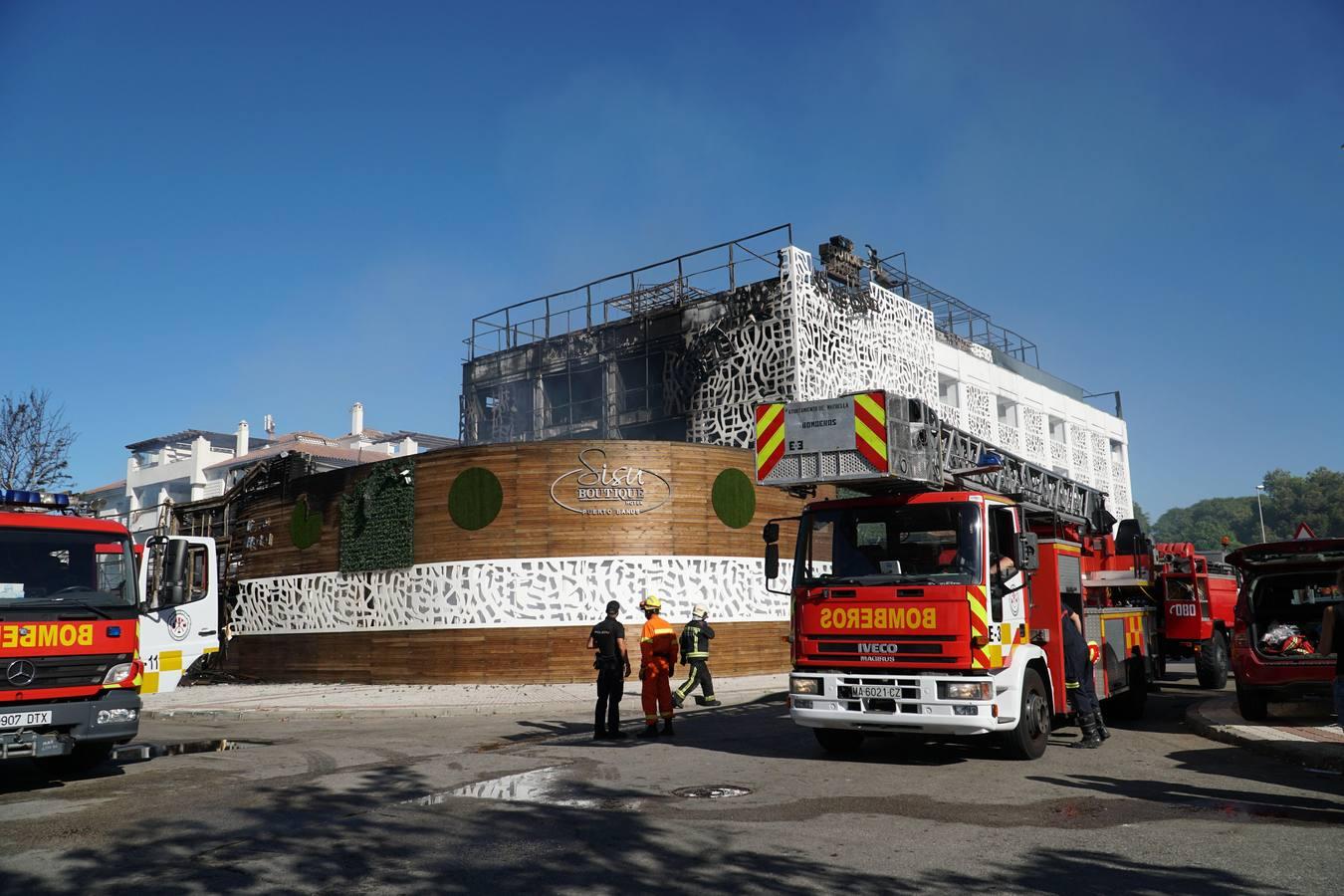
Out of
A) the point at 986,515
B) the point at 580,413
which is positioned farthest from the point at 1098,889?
the point at 580,413

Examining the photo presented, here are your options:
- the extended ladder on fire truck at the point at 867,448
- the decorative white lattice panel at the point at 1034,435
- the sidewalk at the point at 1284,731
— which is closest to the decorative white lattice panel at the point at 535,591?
the sidewalk at the point at 1284,731

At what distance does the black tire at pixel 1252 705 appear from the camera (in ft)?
38.1

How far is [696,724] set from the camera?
44.0 feet

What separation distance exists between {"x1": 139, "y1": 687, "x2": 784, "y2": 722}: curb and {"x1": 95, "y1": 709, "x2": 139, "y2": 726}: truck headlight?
6640 mm

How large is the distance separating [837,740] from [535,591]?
34.9 feet

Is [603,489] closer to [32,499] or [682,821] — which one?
[32,499]

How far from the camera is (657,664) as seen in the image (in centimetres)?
1200

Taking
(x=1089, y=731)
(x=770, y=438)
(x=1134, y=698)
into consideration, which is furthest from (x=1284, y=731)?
(x=770, y=438)

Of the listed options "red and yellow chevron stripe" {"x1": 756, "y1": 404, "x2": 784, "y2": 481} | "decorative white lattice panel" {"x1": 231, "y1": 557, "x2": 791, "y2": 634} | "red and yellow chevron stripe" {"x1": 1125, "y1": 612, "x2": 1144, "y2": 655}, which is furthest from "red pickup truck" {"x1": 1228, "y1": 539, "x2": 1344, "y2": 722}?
"decorative white lattice panel" {"x1": 231, "y1": 557, "x2": 791, "y2": 634}

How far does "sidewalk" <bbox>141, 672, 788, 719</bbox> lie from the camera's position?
16109 mm

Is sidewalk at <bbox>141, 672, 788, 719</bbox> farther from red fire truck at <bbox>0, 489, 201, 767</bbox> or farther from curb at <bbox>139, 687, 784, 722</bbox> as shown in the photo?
red fire truck at <bbox>0, 489, 201, 767</bbox>

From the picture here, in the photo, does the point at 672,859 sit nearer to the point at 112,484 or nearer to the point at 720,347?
the point at 720,347

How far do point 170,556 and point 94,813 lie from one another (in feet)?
10.3

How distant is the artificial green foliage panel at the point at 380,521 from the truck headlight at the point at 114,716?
38.1ft
